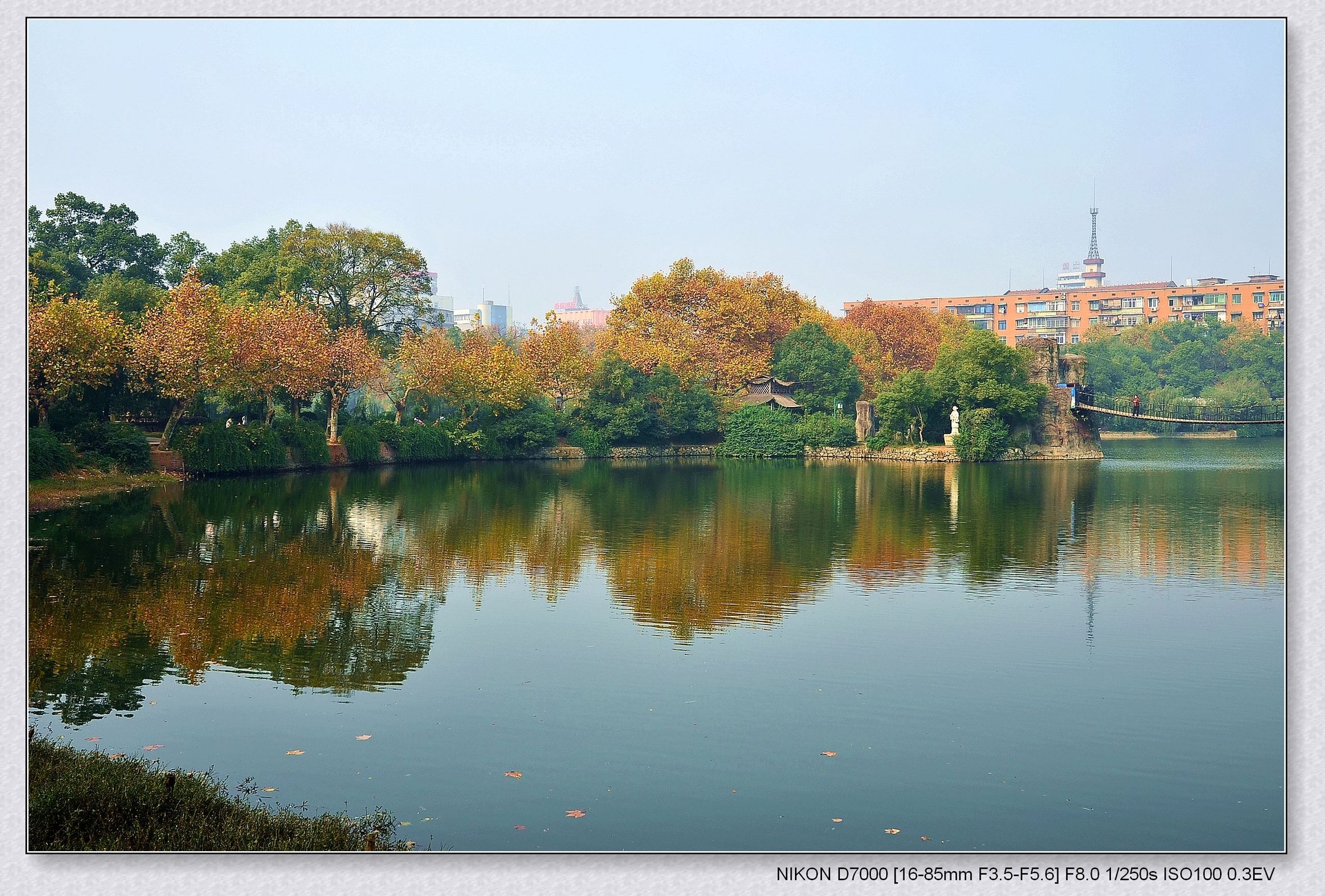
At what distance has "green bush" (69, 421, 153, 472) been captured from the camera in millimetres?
24781

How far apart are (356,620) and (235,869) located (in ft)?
18.7

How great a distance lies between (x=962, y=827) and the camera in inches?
249

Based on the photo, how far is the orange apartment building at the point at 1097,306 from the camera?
46428 millimetres

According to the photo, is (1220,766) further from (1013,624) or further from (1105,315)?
(1105,315)

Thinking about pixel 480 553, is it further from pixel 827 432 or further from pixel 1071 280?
pixel 1071 280

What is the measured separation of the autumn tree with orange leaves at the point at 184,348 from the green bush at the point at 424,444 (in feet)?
32.6

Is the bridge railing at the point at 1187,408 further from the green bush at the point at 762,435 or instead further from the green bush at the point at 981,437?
the green bush at the point at 762,435

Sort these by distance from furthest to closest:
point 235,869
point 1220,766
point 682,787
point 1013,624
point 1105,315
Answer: point 1105,315 → point 1013,624 → point 1220,766 → point 682,787 → point 235,869

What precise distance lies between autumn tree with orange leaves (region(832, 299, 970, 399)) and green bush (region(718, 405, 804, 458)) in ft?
27.8

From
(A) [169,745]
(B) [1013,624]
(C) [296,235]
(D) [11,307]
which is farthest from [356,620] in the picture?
(C) [296,235]

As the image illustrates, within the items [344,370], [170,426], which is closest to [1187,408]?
[344,370]

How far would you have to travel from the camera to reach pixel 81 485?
922 inches

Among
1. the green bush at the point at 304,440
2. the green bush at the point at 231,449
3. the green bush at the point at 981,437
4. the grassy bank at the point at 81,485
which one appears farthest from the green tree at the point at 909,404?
the grassy bank at the point at 81,485

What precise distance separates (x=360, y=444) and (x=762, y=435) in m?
18.5
